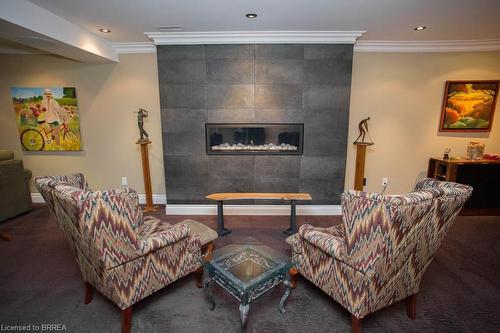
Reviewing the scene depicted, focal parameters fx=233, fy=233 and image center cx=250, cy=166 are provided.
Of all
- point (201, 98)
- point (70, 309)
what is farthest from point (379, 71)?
point (70, 309)

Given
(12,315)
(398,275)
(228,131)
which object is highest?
(228,131)

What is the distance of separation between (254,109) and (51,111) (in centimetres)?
347

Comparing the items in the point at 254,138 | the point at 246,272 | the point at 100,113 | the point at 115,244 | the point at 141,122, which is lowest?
the point at 246,272

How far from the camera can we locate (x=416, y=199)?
1356 millimetres

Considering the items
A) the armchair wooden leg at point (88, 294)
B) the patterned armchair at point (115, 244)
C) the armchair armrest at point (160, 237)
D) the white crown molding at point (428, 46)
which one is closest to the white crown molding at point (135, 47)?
the patterned armchair at point (115, 244)

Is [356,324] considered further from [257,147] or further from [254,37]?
[254,37]

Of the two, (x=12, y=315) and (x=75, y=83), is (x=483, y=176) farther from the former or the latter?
(x=75, y=83)

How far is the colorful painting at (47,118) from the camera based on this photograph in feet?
12.9

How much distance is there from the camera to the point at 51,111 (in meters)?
3.97

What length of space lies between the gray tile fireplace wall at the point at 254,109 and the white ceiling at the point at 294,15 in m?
0.40

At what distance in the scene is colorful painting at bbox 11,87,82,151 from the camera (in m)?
3.93

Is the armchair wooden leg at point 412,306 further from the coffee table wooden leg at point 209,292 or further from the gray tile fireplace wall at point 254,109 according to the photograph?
the gray tile fireplace wall at point 254,109

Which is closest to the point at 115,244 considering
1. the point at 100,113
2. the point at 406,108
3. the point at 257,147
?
the point at 257,147

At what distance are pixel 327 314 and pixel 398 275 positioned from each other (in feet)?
2.12
